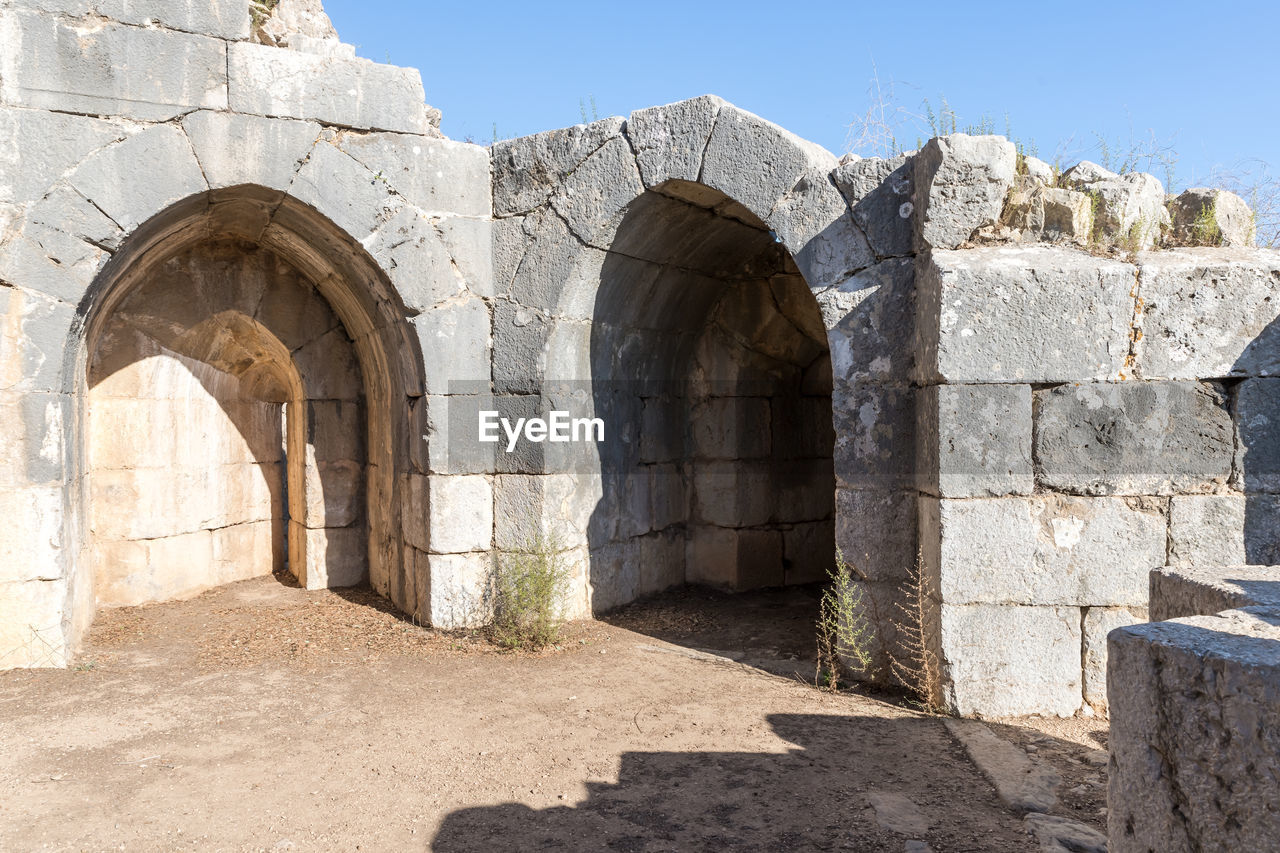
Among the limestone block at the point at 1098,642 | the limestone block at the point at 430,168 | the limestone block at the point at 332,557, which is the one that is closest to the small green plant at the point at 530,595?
the limestone block at the point at 332,557

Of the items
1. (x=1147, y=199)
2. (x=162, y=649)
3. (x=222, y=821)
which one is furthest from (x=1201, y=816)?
(x=162, y=649)

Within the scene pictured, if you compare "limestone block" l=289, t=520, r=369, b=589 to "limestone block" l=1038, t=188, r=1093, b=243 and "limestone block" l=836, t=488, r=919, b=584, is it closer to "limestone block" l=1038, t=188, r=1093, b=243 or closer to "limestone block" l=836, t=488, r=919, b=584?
"limestone block" l=836, t=488, r=919, b=584

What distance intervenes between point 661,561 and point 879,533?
2.50 m

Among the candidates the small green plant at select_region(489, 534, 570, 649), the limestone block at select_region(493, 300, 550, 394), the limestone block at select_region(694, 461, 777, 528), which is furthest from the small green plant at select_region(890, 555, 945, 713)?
the limestone block at select_region(694, 461, 777, 528)

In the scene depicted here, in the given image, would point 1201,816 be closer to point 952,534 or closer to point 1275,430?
point 952,534

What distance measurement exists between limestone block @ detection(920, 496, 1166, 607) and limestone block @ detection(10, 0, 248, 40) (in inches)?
170

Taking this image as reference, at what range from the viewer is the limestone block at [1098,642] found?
12.2ft

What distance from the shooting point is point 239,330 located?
651cm

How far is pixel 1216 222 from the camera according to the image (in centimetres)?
401

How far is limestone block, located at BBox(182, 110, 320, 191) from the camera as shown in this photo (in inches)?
182

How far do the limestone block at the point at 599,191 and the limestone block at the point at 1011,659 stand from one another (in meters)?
2.78

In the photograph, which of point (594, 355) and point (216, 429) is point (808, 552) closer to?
point (594, 355)

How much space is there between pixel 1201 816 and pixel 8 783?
3.69m

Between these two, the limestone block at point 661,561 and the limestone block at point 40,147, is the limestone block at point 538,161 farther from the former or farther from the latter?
the limestone block at point 661,561
